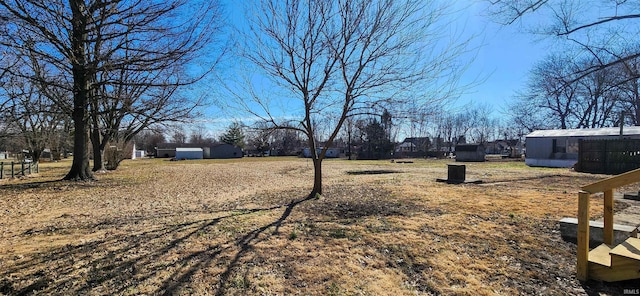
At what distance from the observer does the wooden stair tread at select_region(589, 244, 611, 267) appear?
3197mm

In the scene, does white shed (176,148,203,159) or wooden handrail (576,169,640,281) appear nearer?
wooden handrail (576,169,640,281)

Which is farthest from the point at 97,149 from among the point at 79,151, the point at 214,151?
the point at 214,151

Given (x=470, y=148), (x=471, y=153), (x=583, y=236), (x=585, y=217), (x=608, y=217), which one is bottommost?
(x=583, y=236)

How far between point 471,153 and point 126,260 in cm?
3736

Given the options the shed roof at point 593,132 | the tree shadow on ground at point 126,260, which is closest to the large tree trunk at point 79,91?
the tree shadow on ground at point 126,260

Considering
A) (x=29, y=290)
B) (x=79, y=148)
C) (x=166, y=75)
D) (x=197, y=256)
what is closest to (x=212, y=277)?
(x=197, y=256)

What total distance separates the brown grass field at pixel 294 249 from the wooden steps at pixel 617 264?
118mm

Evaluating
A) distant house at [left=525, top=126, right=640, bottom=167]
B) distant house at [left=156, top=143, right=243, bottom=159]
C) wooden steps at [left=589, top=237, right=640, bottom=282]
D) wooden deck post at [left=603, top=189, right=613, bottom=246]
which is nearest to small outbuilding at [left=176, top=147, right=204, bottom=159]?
distant house at [left=156, top=143, right=243, bottom=159]

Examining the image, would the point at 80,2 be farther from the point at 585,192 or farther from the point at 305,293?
the point at 585,192

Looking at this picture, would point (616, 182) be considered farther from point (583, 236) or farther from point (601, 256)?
point (601, 256)

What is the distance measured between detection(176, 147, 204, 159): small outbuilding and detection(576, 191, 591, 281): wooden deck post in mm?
56193

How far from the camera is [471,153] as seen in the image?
35.2 meters

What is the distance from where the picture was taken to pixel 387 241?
4.42 meters

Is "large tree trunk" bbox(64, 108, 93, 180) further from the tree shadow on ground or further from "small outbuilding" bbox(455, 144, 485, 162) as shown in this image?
"small outbuilding" bbox(455, 144, 485, 162)
